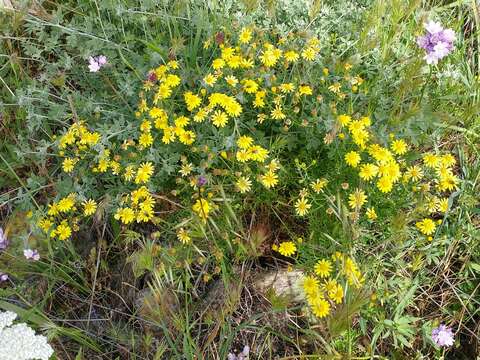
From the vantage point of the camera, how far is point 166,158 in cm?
229

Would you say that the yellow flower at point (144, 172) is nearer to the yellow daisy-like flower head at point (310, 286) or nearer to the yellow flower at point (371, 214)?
the yellow daisy-like flower head at point (310, 286)

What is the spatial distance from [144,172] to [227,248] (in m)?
0.48

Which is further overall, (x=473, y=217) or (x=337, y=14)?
(x=337, y=14)

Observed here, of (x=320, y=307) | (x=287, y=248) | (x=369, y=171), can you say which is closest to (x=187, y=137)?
(x=287, y=248)

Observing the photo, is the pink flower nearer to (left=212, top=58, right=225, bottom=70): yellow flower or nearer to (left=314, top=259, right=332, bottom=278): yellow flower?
(left=212, top=58, right=225, bottom=70): yellow flower

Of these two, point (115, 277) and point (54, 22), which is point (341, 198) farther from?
point (54, 22)

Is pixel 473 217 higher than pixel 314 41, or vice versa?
pixel 314 41

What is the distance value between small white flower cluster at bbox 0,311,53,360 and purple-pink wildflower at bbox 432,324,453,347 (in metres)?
1.52

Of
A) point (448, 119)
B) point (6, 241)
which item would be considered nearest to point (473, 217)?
point (448, 119)

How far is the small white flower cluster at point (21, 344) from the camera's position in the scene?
69.6 inches

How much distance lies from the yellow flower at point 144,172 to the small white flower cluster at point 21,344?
0.71 m

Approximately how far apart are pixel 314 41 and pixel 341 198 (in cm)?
74

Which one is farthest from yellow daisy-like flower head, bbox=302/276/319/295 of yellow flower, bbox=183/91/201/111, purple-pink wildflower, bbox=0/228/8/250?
purple-pink wildflower, bbox=0/228/8/250

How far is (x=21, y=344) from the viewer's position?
1790mm
